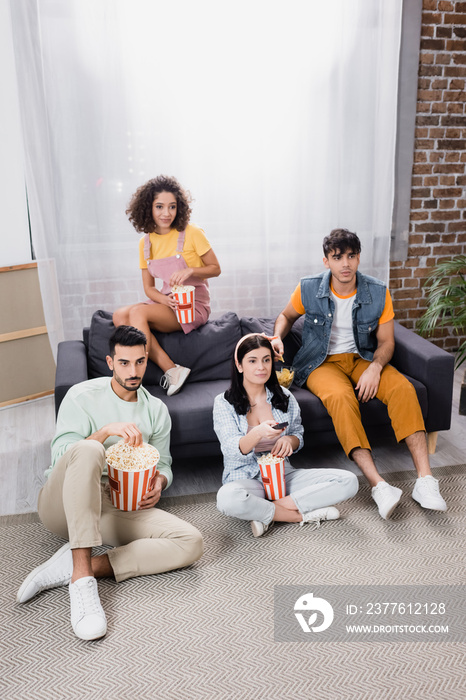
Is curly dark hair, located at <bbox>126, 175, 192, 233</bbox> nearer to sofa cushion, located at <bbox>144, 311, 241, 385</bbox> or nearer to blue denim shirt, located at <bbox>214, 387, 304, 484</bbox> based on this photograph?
sofa cushion, located at <bbox>144, 311, 241, 385</bbox>

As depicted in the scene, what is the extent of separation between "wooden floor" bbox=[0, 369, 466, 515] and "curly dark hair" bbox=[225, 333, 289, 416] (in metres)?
0.46

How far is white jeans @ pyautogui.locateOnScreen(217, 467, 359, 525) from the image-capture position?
7.88 ft

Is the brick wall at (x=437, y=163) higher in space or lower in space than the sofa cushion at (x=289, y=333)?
higher

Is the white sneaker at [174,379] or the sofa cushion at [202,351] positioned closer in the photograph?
the white sneaker at [174,379]

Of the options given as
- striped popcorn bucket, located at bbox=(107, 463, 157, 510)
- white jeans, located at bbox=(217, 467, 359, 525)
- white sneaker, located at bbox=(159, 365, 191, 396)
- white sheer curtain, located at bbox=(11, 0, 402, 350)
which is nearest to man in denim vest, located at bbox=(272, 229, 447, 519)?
white jeans, located at bbox=(217, 467, 359, 525)

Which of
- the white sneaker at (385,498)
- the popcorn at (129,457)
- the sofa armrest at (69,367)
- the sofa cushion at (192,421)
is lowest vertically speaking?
the white sneaker at (385,498)

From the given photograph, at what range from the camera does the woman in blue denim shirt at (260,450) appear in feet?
8.02

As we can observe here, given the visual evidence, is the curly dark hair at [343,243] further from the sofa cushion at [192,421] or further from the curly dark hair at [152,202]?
the sofa cushion at [192,421]

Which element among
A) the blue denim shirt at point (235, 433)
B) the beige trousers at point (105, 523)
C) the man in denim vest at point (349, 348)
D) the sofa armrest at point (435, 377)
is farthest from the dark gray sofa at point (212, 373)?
the beige trousers at point (105, 523)

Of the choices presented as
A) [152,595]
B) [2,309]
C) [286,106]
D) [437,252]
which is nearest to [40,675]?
[152,595]

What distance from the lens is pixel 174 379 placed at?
3.07 m

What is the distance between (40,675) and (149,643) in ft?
1.03

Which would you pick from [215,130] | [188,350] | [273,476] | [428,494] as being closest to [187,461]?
[188,350]

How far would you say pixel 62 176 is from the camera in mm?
3701
